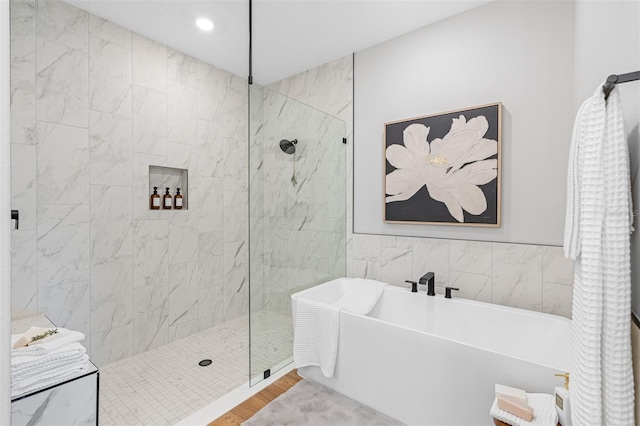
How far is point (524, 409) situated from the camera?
1.16m

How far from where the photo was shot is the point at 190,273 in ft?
10.2

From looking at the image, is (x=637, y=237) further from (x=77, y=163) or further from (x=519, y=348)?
(x=77, y=163)

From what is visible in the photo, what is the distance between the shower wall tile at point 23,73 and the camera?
2049 millimetres

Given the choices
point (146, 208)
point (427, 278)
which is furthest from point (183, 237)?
point (427, 278)

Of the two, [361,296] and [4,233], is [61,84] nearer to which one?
[4,233]

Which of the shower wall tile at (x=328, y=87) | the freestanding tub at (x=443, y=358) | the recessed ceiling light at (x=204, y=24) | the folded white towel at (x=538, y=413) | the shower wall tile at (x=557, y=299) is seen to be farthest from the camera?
the shower wall tile at (x=328, y=87)

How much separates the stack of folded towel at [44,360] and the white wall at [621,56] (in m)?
2.01

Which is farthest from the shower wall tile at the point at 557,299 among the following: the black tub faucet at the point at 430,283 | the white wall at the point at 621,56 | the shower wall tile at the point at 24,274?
the shower wall tile at the point at 24,274

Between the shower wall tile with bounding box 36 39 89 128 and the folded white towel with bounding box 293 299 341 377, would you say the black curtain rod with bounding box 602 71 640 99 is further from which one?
the shower wall tile with bounding box 36 39 89 128

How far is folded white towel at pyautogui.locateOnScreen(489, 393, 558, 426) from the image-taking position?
114 cm

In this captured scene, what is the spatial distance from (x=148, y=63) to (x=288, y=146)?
162cm

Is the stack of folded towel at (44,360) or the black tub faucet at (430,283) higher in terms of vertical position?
the black tub faucet at (430,283)

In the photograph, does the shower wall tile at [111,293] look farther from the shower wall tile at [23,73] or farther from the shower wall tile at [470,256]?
the shower wall tile at [470,256]

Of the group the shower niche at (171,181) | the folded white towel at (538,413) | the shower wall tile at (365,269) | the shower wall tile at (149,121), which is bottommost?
the folded white towel at (538,413)
